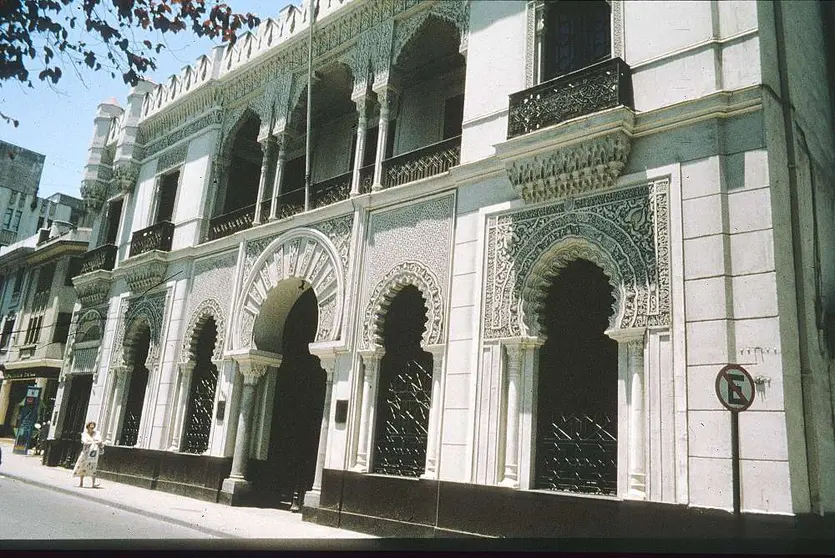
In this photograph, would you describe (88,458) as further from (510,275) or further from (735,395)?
(735,395)

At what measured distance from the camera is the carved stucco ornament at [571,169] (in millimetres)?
7422

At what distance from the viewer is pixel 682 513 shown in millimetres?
6082

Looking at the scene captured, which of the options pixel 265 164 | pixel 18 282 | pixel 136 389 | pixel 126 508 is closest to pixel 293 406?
pixel 126 508

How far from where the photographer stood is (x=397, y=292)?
32.6 feet

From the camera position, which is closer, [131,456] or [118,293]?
[131,456]

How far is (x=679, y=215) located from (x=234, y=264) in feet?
28.2

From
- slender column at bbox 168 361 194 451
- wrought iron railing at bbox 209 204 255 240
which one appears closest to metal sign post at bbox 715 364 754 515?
wrought iron railing at bbox 209 204 255 240

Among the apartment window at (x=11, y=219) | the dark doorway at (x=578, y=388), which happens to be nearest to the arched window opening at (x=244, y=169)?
the apartment window at (x=11, y=219)

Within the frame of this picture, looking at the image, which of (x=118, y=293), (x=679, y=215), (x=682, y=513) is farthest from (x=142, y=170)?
(x=682, y=513)

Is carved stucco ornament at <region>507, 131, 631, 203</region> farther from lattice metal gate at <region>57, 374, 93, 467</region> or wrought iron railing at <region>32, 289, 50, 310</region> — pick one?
wrought iron railing at <region>32, 289, 50, 310</region>

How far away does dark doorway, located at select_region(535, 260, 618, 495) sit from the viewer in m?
7.15

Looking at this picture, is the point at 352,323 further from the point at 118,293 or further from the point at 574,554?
the point at 118,293

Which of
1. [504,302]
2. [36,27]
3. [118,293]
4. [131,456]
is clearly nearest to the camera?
[36,27]

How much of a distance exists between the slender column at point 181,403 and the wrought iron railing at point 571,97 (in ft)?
27.3
